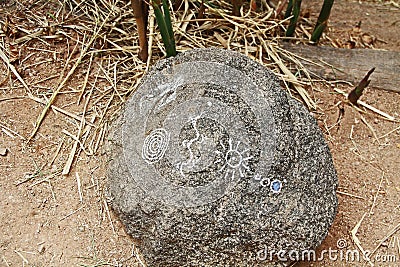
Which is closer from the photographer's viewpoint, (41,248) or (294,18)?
(41,248)

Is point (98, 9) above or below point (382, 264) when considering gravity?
above

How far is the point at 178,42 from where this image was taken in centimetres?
246

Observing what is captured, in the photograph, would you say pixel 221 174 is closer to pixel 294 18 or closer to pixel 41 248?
pixel 41 248

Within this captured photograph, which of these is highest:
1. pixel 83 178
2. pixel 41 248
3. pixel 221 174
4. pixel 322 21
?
pixel 322 21

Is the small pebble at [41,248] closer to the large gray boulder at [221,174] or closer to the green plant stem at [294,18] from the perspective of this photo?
the large gray boulder at [221,174]

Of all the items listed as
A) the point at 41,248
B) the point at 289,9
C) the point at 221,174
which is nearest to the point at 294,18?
the point at 289,9

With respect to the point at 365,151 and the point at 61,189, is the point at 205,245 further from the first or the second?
the point at 365,151

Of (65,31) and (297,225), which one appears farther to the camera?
(65,31)

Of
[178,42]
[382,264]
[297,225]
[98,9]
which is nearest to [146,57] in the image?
[178,42]

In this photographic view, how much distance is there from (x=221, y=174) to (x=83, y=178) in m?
0.58

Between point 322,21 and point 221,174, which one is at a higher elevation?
point 322,21

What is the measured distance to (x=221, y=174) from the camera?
5.86 ft

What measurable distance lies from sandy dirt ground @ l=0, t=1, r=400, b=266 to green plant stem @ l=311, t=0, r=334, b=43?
0.80 ft

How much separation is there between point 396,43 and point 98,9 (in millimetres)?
1358
